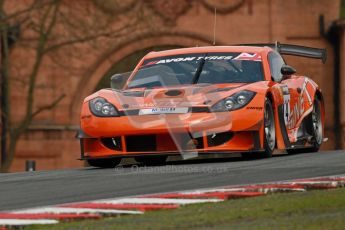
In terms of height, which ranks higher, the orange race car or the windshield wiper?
the windshield wiper

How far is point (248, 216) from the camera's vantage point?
8.91 m

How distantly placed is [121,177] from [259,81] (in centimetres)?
315

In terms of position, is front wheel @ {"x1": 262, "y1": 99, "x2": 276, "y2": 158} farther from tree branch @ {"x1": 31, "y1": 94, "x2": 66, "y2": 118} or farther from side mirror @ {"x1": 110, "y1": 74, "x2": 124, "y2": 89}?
tree branch @ {"x1": 31, "y1": 94, "x2": 66, "y2": 118}

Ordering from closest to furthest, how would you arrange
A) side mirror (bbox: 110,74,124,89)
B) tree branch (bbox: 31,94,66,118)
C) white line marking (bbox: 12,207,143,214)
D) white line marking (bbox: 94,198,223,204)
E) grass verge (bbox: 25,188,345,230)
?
grass verge (bbox: 25,188,345,230), white line marking (bbox: 12,207,143,214), white line marking (bbox: 94,198,223,204), side mirror (bbox: 110,74,124,89), tree branch (bbox: 31,94,66,118)

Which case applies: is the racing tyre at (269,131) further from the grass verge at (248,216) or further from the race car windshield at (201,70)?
the grass verge at (248,216)

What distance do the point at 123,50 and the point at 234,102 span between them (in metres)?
24.5

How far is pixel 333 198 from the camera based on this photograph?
31.3 feet

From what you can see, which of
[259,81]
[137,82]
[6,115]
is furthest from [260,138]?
[6,115]

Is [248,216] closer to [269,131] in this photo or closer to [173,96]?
[173,96]

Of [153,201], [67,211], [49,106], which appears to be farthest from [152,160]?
[49,106]


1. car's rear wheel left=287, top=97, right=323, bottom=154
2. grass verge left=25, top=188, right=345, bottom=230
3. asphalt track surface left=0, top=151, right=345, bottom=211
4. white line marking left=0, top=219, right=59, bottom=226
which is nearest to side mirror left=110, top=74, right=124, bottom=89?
asphalt track surface left=0, top=151, right=345, bottom=211

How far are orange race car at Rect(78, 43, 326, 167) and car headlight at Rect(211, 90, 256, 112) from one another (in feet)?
0.03

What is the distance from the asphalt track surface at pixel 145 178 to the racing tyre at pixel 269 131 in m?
0.23

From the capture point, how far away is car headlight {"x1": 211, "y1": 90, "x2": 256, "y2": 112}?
Answer: 13.8 metres
